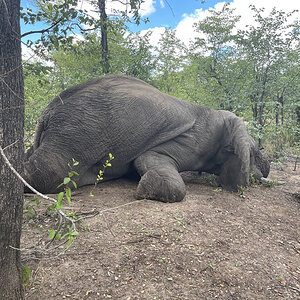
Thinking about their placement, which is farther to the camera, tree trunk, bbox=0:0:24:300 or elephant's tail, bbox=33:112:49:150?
elephant's tail, bbox=33:112:49:150

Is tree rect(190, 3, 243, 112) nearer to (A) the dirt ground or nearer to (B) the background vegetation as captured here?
(B) the background vegetation

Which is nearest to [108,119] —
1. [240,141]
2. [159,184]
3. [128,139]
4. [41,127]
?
[128,139]

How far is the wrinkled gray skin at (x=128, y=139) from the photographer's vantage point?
4160 mm

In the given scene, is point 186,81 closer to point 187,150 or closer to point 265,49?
point 265,49

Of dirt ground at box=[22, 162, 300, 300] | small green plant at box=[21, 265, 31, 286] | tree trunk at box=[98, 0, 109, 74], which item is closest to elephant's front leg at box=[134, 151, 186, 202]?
dirt ground at box=[22, 162, 300, 300]

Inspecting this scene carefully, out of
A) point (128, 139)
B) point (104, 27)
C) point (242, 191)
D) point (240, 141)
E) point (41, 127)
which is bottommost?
point (242, 191)

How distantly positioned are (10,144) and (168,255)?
1744mm

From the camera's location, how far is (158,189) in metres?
4.20

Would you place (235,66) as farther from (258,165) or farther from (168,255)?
(168,255)

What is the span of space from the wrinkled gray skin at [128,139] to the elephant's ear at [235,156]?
0.06 ft

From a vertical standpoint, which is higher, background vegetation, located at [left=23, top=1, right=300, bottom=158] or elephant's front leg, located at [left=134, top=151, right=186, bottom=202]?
background vegetation, located at [left=23, top=1, right=300, bottom=158]

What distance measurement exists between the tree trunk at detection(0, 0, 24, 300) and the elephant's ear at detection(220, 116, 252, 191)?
165 inches

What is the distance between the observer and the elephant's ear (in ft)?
17.0

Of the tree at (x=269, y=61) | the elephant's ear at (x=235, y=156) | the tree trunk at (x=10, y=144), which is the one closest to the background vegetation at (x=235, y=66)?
the tree at (x=269, y=61)
